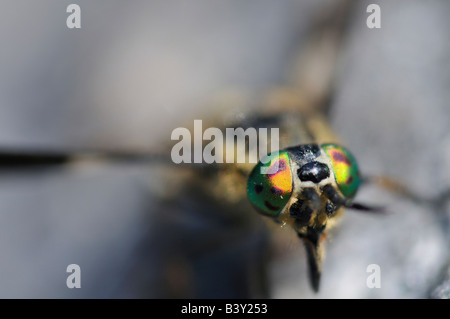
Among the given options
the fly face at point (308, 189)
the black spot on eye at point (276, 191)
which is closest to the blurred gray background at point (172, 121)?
the fly face at point (308, 189)

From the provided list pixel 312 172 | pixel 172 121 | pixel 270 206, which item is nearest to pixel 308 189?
pixel 312 172

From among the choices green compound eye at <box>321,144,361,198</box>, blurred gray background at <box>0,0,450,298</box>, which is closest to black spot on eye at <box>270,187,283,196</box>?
green compound eye at <box>321,144,361,198</box>

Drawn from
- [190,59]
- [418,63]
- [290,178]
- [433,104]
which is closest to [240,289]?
[290,178]

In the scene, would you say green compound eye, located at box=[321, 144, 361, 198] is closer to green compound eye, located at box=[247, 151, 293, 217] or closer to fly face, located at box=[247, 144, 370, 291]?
fly face, located at box=[247, 144, 370, 291]

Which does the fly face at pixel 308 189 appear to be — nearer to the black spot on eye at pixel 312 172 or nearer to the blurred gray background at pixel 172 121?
the black spot on eye at pixel 312 172

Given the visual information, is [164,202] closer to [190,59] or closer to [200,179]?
[200,179]

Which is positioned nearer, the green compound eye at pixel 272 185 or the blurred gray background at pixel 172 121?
the green compound eye at pixel 272 185

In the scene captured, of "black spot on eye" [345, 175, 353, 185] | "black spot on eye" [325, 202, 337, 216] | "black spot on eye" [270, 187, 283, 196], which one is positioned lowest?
"black spot on eye" [325, 202, 337, 216]
